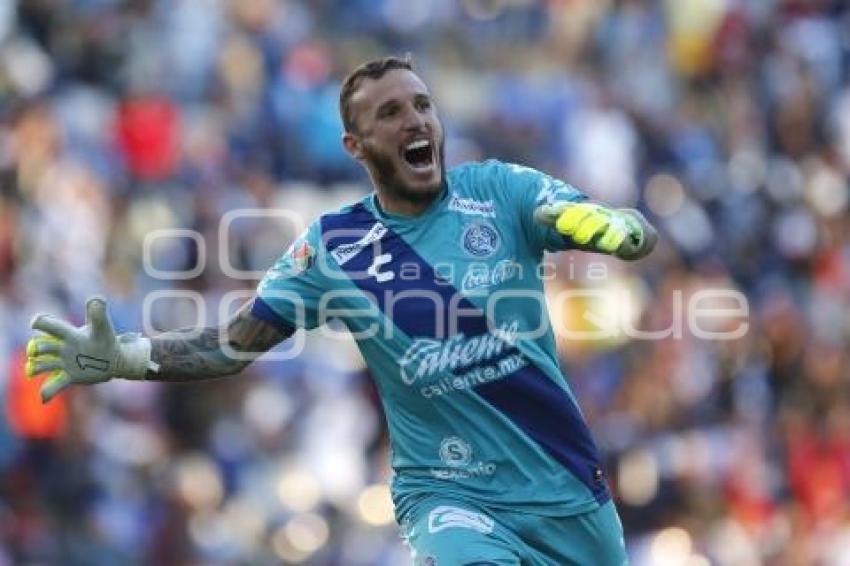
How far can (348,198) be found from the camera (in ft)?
56.3

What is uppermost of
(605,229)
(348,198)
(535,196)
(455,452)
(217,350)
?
(348,198)

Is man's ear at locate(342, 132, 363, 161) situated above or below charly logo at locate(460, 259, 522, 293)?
above

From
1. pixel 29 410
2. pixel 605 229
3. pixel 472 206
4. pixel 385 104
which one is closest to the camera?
pixel 605 229

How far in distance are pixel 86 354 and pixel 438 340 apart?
55.6 inches

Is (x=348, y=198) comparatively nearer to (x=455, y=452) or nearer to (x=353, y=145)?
(x=353, y=145)

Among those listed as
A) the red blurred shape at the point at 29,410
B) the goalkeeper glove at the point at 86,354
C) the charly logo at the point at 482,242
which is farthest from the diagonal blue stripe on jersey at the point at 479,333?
the red blurred shape at the point at 29,410

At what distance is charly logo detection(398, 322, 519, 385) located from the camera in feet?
26.8

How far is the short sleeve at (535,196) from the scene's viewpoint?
8.05m

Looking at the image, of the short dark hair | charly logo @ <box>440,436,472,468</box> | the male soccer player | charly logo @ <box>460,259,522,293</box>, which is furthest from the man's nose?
charly logo @ <box>440,436,472,468</box>

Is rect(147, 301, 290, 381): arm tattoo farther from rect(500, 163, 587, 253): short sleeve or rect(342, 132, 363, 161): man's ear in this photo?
rect(500, 163, 587, 253): short sleeve

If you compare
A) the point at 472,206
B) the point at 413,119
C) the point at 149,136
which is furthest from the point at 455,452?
the point at 149,136

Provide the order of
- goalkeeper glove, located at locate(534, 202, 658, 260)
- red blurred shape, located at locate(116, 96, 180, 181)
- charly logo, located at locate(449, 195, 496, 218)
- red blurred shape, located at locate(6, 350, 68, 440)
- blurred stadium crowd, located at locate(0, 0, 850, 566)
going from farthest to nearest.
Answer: red blurred shape, located at locate(116, 96, 180, 181), blurred stadium crowd, located at locate(0, 0, 850, 566), red blurred shape, located at locate(6, 350, 68, 440), charly logo, located at locate(449, 195, 496, 218), goalkeeper glove, located at locate(534, 202, 658, 260)

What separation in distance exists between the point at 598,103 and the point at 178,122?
13.2 feet

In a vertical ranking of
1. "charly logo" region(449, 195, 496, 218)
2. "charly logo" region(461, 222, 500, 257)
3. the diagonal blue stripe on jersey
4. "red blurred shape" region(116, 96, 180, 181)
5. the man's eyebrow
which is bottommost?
the diagonal blue stripe on jersey
